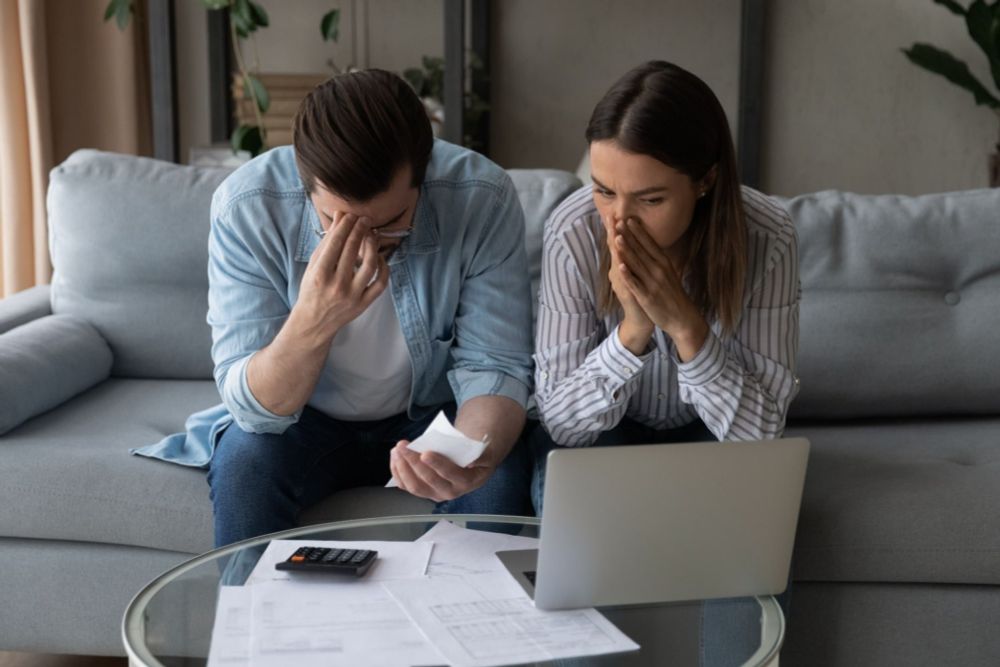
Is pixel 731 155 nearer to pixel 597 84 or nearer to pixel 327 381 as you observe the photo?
pixel 327 381

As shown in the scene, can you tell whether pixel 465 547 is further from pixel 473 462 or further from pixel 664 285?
pixel 664 285

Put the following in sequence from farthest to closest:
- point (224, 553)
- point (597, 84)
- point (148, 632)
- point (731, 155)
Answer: point (597, 84), point (731, 155), point (224, 553), point (148, 632)

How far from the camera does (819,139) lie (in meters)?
3.26

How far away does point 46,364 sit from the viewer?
1891 mm

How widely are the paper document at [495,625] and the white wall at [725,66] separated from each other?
88.9 inches

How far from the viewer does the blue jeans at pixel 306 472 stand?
59.6 inches

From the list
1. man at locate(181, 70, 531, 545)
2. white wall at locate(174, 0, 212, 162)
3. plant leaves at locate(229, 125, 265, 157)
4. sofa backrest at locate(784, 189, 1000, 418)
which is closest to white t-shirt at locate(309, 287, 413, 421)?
man at locate(181, 70, 531, 545)

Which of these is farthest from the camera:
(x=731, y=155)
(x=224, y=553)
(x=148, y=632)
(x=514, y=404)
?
(x=514, y=404)

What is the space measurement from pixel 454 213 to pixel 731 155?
373 mm

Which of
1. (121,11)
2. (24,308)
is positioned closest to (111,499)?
(24,308)

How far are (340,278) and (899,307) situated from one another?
1.00 metres

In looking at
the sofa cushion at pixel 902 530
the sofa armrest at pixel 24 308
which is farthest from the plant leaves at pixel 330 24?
the sofa cushion at pixel 902 530

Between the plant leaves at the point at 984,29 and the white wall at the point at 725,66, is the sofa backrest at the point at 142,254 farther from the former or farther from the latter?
the plant leaves at the point at 984,29

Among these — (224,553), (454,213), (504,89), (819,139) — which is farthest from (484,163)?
(819,139)
